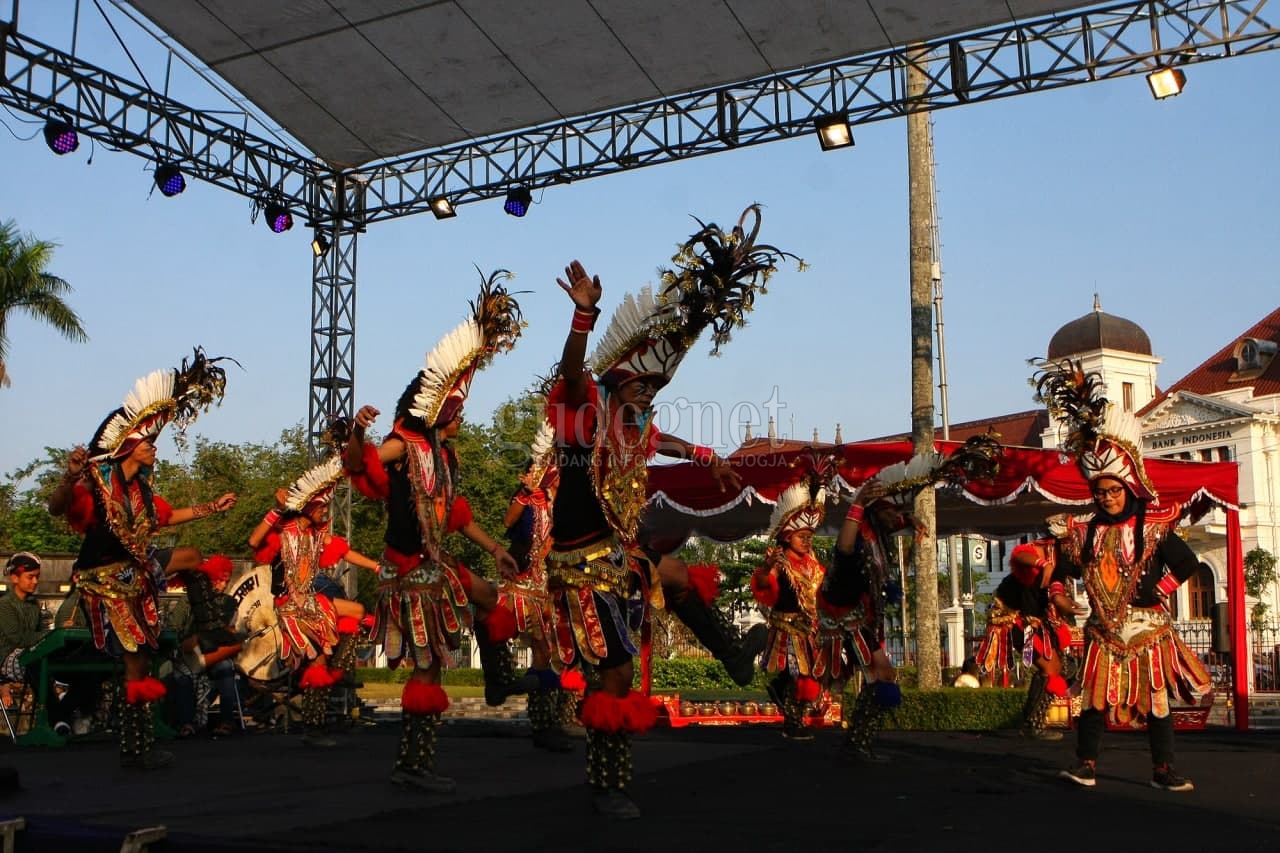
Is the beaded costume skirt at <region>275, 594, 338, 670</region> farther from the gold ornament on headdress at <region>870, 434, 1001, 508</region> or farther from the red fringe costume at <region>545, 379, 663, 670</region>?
the red fringe costume at <region>545, 379, 663, 670</region>

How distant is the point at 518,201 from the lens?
14922 millimetres

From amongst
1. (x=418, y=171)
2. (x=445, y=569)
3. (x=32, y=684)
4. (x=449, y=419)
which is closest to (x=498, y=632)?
(x=445, y=569)

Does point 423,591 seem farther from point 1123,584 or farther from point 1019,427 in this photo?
point 1019,427

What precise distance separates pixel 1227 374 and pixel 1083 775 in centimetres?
4982

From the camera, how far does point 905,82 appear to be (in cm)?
1266

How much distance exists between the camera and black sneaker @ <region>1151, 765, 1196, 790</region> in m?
6.15

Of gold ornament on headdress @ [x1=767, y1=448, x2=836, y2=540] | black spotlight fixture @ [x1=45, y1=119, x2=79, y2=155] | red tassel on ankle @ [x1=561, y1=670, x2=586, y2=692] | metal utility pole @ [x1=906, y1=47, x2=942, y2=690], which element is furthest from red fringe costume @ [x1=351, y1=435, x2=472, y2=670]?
black spotlight fixture @ [x1=45, y1=119, x2=79, y2=155]

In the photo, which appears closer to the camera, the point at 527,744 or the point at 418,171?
the point at 527,744

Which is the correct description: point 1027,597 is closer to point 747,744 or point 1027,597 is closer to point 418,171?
point 747,744

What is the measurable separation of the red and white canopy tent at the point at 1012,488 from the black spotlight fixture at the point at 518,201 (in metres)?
3.63

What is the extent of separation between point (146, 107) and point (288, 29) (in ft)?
5.85

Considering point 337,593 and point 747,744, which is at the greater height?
point 337,593

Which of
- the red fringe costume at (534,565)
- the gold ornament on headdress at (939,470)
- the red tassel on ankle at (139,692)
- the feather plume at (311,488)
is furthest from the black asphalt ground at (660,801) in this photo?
the feather plume at (311,488)

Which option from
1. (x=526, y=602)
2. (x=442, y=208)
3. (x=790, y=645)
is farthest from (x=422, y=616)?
(x=442, y=208)
